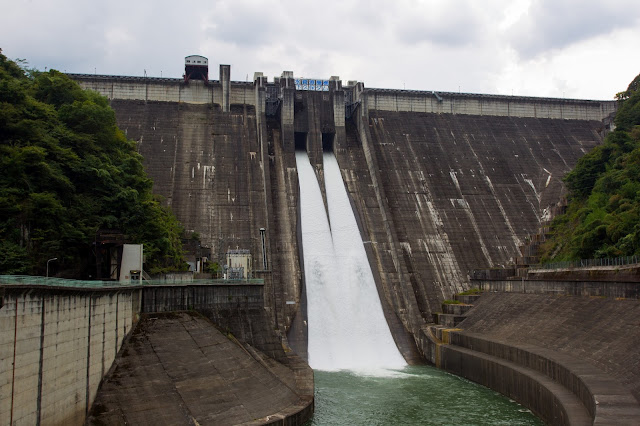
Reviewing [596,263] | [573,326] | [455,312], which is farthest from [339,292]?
[573,326]

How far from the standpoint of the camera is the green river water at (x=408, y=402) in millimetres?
21297

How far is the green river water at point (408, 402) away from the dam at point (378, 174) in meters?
1.95

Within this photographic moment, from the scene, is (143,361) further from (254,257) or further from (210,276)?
(254,257)

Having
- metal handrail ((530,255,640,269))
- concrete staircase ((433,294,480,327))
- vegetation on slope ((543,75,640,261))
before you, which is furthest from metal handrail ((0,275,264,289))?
vegetation on slope ((543,75,640,261))

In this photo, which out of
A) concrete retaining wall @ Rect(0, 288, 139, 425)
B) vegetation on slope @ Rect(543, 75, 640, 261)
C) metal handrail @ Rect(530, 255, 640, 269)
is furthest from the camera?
vegetation on slope @ Rect(543, 75, 640, 261)

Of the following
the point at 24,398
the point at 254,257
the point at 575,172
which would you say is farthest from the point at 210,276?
the point at 575,172

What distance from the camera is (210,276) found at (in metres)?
31.9

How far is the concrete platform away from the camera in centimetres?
1745

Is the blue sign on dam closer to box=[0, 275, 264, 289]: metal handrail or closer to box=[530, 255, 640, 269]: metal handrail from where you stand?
box=[530, 255, 640, 269]: metal handrail

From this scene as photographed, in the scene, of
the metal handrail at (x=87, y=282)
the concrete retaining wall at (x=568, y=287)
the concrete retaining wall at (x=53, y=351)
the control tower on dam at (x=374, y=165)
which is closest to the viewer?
the concrete retaining wall at (x=53, y=351)

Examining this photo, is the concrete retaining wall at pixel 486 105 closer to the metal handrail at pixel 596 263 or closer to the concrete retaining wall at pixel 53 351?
the metal handrail at pixel 596 263

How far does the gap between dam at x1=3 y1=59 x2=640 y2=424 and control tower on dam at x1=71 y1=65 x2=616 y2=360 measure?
11cm

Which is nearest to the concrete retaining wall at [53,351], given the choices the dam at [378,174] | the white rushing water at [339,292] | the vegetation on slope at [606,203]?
the dam at [378,174]

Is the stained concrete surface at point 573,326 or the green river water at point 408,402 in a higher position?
the stained concrete surface at point 573,326
